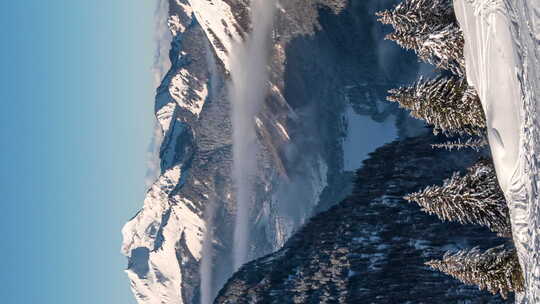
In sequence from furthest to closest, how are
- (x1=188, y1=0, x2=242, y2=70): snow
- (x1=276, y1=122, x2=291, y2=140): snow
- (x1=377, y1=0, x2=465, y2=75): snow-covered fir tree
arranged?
1. (x1=276, y1=122, x2=291, y2=140): snow
2. (x1=188, y1=0, x2=242, y2=70): snow
3. (x1=377, y1=0, x2=465, y2=75): snow-covered fir tree

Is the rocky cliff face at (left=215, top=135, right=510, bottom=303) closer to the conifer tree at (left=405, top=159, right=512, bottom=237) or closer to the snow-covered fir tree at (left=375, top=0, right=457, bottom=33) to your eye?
the conifer tree at (left=405, top=159, right=512, bottom=237)

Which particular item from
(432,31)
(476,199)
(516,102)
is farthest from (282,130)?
(516,102)

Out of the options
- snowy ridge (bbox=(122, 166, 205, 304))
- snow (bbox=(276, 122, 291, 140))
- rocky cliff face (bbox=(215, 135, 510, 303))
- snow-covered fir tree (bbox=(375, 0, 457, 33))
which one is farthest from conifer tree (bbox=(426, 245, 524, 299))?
snowy ridge (bbox=(122, 166, 205, 304))

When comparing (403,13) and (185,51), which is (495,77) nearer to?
(403,13)

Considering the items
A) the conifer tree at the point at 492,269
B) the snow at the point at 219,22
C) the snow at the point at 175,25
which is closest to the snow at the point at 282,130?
the snow at the point at 219,22

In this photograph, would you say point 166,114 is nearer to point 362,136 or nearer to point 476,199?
point 362,136

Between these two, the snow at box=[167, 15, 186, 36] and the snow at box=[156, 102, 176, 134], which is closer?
the snow at box=[167, 15, 186, 36]

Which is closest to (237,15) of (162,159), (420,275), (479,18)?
(420,275)
